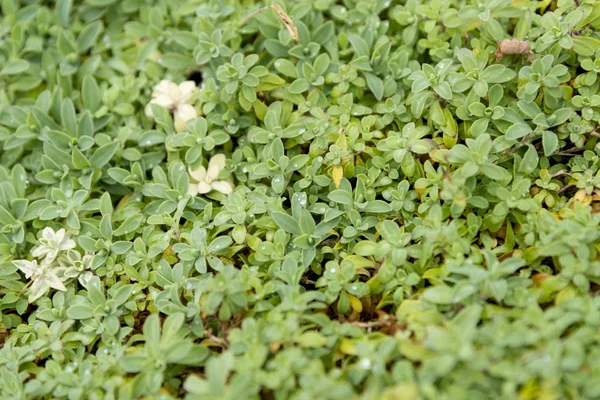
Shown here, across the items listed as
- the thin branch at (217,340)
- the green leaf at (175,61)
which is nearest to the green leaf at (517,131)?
the thin branch at (217,340)

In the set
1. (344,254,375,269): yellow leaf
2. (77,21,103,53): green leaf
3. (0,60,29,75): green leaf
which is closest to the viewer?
(344,254,375,269): yellow leaf

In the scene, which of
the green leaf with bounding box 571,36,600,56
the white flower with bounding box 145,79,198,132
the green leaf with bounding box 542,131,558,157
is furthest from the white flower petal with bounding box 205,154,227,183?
the green leaf with bounding box 571,36,600,56

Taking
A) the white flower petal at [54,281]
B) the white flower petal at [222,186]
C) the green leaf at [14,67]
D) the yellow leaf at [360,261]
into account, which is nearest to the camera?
the yellow leaf at [360,261]

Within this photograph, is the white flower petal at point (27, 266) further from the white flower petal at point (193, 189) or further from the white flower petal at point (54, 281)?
the white flower petal at point (193, 189)

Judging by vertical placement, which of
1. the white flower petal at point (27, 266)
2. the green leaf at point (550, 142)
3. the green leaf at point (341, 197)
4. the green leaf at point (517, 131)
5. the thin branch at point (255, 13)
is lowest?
the white flower petal at point (27, 266)

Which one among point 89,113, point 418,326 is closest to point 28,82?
point 89,113

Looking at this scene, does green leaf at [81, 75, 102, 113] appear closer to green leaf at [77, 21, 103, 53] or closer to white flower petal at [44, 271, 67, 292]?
green leaf at [77, 21, 103, 53]

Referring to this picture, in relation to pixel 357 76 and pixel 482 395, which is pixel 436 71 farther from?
pixel 482 395
